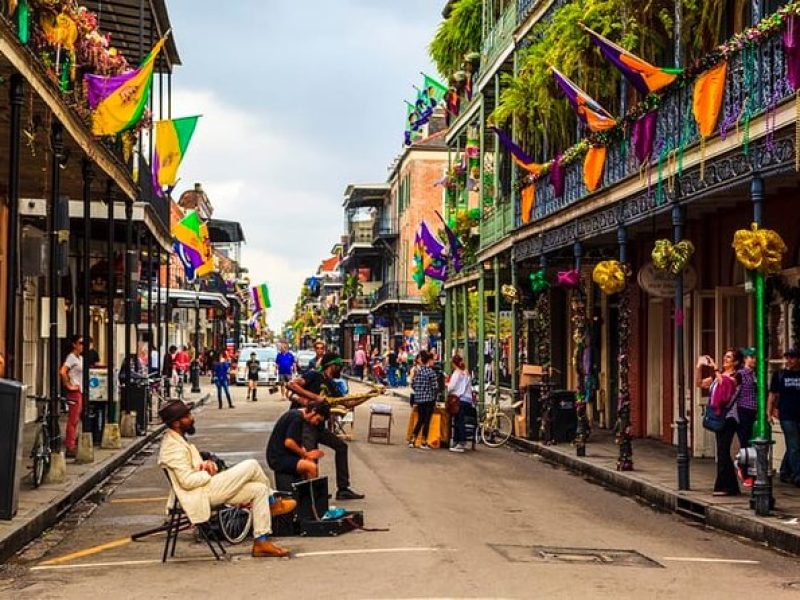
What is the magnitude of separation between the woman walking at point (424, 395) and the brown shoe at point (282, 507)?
416 inches

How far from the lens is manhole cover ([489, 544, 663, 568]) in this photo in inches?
390

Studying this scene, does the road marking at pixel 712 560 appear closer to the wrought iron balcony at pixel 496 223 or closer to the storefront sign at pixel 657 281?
the storefront sign at pixel 657 281

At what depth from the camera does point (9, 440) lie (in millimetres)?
11141

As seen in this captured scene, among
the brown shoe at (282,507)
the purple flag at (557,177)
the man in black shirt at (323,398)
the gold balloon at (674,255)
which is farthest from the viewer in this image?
the purple flag at (557,177)

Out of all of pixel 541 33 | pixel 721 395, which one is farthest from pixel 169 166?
pixel 721 395

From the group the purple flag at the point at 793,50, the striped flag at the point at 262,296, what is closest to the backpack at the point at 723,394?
the purple flag at the point at 793,50

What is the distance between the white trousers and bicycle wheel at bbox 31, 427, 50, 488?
474 cm

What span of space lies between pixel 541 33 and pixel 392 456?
8483mm

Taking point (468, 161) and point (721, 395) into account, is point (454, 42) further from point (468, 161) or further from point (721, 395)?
point (721, 395)

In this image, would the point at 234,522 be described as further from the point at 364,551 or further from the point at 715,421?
the point at 715,421

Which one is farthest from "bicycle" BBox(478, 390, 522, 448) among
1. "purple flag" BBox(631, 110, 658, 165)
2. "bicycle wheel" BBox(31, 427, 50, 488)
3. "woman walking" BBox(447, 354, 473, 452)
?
"bicycle wheel" BBox(31, 427, 50, 488)

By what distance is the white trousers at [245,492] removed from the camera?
993 cm

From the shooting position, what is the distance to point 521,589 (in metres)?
8.48

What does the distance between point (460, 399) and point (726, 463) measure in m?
8.42
